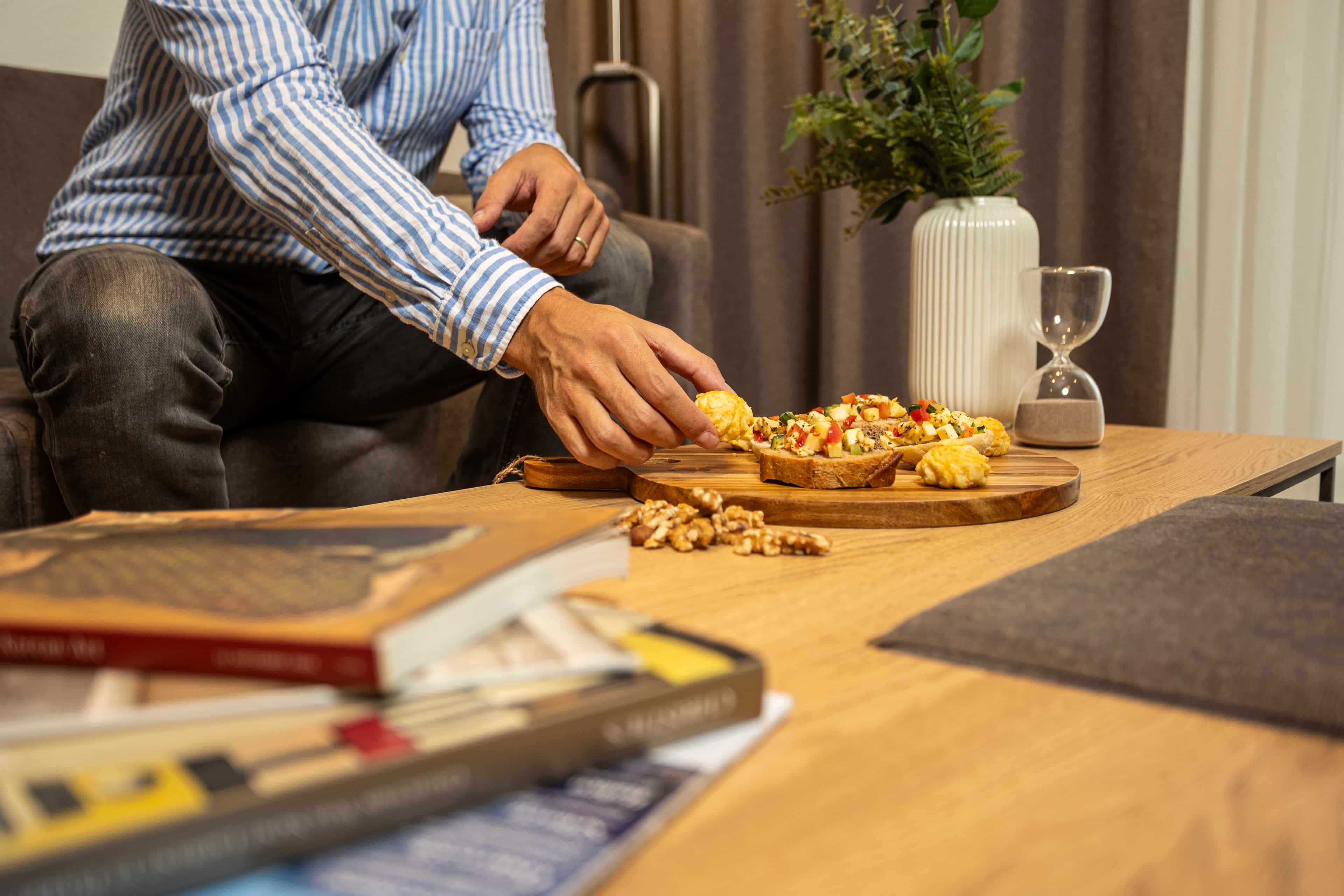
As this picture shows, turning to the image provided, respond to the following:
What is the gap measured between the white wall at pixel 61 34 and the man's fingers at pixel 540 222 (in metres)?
0.84

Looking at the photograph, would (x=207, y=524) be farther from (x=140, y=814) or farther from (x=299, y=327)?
(x=299, y=327)

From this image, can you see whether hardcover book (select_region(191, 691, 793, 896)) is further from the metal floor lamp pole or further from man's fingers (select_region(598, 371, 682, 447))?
the metal floor lamp pole

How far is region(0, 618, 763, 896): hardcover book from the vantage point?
9.5 inches

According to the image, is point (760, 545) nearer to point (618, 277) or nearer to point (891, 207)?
point (618, 277)

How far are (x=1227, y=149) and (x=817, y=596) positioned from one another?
2013mm

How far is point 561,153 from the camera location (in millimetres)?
1388

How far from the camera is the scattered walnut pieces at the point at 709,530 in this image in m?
0.69

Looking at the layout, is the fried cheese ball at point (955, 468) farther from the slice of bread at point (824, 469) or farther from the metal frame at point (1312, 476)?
the metal frame at point (1312, 476)

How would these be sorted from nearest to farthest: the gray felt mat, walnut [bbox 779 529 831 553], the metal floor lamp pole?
the gray felt mat < walnut [bbox 779 529 831 553] < the metal floor lamp pole

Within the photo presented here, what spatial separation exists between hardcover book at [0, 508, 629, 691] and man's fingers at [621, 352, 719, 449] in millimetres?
336

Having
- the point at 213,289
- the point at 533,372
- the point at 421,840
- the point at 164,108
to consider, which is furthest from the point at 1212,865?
the point at 164,108

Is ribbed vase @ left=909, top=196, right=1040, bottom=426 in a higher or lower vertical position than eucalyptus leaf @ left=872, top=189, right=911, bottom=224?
lower

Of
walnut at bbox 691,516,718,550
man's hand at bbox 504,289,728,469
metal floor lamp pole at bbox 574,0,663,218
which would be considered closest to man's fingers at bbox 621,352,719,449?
man's hand at bbox 504,289,728,469

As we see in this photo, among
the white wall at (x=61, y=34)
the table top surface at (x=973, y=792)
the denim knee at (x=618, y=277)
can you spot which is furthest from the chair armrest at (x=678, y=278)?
the table top surface at (x=973, y=792)
